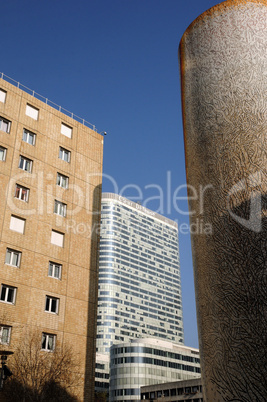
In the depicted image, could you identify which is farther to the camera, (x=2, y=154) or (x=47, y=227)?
(x=47, y=227)

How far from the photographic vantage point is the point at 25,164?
28.5m

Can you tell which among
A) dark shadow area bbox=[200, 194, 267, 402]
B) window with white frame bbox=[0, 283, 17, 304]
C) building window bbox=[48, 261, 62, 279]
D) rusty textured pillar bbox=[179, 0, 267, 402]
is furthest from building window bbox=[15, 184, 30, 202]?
dark shadow area bbox=[200, 194, 267, 402]

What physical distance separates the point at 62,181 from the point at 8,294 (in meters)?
9.68

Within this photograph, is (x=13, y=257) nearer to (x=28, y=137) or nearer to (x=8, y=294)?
(x=8, y=294)

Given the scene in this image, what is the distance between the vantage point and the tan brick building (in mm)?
24734

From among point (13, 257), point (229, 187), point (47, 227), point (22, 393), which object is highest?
point (47, 227)

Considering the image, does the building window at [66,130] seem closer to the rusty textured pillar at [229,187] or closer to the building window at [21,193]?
the building window at [21,193]

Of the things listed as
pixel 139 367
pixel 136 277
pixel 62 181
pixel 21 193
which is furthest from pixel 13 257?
pixel 136 277

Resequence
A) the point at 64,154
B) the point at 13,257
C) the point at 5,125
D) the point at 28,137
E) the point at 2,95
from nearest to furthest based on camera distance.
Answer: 1. the point at 13,257
2. the point at 5,125
3. the point at 2,95
4. the point at 28,137
5. the point at 64,154

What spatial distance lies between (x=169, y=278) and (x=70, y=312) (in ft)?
515

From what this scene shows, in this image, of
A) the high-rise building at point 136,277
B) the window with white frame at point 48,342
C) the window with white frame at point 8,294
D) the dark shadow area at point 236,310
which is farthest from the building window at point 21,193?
the high-rise building at point 136,277

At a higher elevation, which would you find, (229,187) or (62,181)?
(62,181)

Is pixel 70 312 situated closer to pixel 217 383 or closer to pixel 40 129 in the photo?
pixel 40 129

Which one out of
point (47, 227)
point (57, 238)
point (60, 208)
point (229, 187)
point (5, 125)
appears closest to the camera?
point (229, 187)
